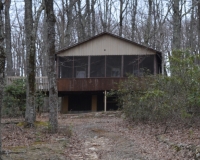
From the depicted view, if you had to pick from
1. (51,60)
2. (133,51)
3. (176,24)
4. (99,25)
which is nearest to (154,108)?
(51,60)

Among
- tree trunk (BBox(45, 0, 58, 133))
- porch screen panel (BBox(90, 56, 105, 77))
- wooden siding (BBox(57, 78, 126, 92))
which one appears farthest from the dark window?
tree trunk (BBox(45, 0, 58, 133))

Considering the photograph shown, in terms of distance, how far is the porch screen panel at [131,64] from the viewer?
2188 centimetres

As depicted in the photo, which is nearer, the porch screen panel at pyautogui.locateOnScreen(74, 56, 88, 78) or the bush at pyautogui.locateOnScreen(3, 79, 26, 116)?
the bush at pyautogui.locateOnScreen(3, 79, 26, 116)

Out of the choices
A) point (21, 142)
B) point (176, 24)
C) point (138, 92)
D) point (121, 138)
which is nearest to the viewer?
point (21, 142)

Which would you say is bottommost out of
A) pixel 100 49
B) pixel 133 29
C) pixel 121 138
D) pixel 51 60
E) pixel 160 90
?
pixel 121 138

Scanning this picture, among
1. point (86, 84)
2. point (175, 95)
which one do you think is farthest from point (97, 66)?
point (175, 95)

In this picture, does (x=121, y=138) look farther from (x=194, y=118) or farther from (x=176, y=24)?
(x=176, y=24)

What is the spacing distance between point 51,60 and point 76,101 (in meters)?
12.8

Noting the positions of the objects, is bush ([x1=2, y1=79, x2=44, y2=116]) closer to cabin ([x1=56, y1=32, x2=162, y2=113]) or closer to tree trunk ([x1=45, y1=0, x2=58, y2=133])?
cabin ([x1=56, y1=32, x2=162, y2=113])

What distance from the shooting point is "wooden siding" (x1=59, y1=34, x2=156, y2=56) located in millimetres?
22002

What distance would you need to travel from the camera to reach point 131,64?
22.0m

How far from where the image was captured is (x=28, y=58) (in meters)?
12.4

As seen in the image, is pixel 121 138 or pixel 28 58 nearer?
pixel 121 138

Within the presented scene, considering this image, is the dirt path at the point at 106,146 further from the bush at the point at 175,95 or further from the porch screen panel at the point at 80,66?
the porch screen panel at the point at 80,66
